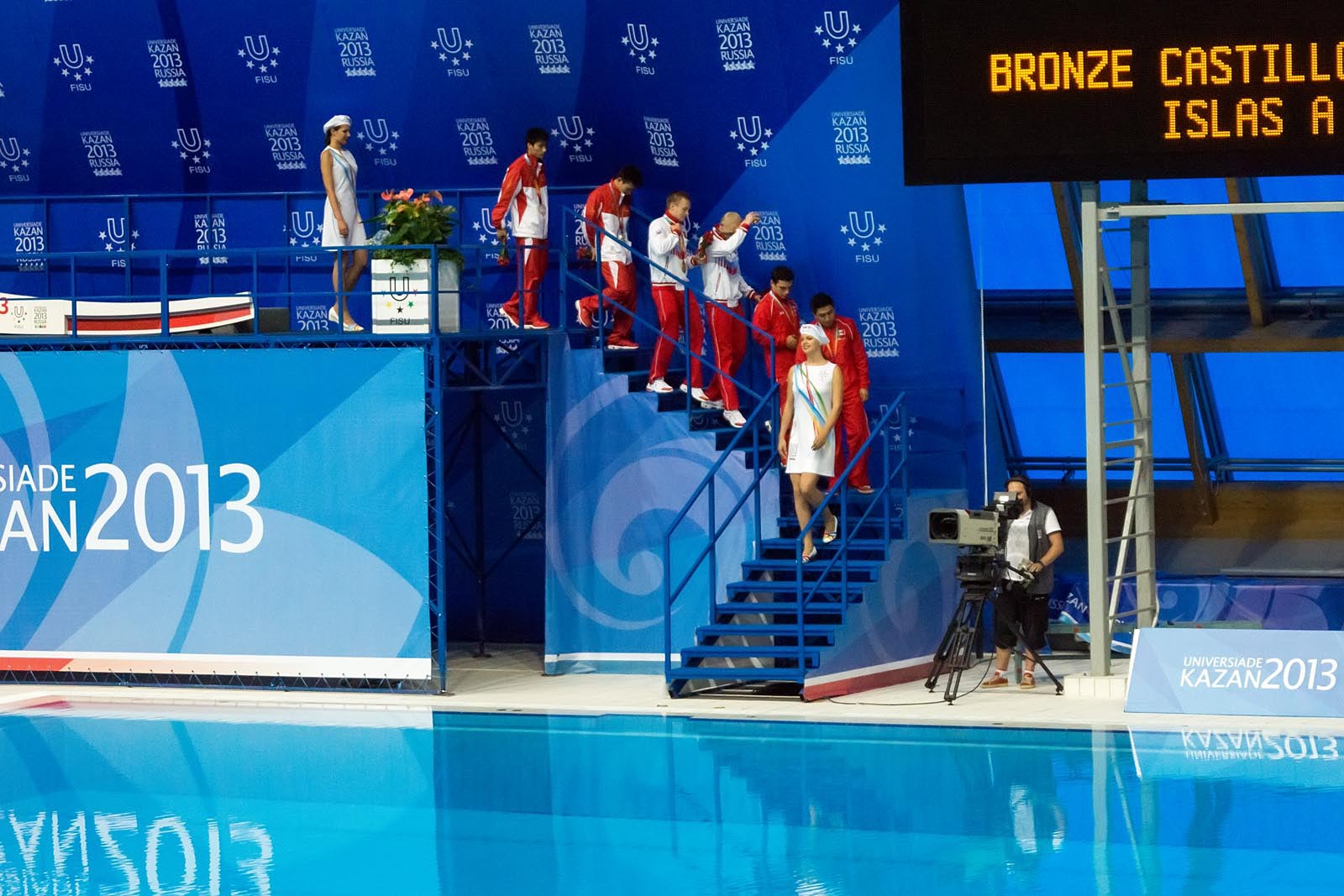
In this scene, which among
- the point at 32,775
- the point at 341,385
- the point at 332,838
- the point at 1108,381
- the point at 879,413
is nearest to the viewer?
the point at 332,838

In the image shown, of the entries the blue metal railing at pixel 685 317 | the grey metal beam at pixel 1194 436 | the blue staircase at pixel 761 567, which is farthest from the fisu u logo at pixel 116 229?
the grey metal beam at pixel 1194 436

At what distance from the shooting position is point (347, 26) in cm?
1839

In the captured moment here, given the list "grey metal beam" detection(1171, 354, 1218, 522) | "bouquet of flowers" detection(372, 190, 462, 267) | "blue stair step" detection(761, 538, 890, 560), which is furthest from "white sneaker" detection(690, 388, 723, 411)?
"grey metal beam" detection(1171, 354, 1218, 522)

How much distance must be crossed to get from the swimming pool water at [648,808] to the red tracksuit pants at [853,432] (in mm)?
3117

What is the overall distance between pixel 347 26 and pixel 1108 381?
7.60 m

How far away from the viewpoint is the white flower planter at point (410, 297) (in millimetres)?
16250

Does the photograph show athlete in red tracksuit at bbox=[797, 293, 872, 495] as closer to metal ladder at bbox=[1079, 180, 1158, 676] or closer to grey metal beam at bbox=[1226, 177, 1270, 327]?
metal ladder at bbox=[1079, 180, 1158, 676]

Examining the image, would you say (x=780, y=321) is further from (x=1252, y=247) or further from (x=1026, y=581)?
(x=1252, y=247)

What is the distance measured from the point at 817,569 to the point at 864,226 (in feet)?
11.1

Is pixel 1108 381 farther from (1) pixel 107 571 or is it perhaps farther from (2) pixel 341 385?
(1) pixel 107 571

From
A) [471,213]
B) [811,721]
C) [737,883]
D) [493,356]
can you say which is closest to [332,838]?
[737,883]

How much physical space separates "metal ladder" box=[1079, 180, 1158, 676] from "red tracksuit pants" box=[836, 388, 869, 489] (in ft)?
6.33

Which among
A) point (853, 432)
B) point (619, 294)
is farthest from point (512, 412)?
point (853, 432)

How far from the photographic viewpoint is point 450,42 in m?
18.1
